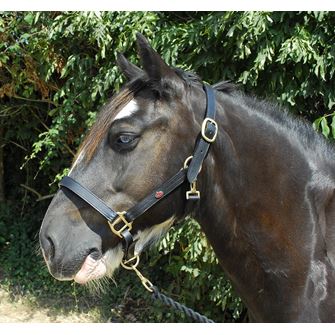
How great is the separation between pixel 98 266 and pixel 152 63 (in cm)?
82

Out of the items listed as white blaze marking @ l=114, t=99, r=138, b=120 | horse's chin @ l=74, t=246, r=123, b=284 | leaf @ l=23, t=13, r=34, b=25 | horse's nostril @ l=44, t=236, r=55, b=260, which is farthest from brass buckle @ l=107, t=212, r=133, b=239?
leaf @ l=23, t=13, r=34, b=25

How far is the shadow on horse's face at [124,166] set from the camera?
173cm

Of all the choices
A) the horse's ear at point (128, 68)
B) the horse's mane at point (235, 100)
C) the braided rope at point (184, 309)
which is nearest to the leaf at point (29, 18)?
the horse's ear at point (128, 68)

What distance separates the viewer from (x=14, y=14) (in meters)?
4.49

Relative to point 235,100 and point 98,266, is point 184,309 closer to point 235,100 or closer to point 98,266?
point 98,266

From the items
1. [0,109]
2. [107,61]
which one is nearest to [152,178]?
[107,61]

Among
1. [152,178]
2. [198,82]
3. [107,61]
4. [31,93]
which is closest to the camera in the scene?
[152,178]

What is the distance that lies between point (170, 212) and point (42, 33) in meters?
3.06

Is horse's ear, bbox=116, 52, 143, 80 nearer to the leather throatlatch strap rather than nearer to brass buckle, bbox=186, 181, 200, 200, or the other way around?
the leather throatlatch strap

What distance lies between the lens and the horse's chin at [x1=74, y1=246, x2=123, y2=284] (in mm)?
1786

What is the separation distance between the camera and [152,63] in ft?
5.78

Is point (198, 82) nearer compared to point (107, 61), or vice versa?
point (198, 82)

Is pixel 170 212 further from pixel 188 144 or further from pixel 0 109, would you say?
pixel 0 109

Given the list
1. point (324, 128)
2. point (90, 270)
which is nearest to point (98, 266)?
point (90, 270)
